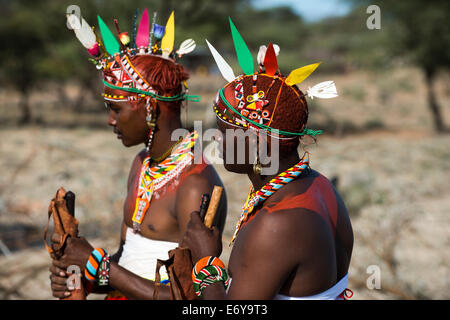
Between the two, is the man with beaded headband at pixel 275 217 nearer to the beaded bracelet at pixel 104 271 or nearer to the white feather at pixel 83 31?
the beaded bracelet at pixel 104 271

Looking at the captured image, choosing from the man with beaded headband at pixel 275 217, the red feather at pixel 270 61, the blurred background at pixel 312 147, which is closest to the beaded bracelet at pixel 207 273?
the man with beaded headband at pixel 275 217

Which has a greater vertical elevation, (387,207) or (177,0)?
(177,0)

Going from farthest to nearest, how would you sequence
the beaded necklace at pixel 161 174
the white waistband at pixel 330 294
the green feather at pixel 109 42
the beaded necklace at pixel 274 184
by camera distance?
the green feather at pixel 109 42, the beaded necklace at pixel 161 174, the beaded necklace at pixel 274 184, the white waistband at pixel 330 294

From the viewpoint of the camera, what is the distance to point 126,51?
263 centimetres

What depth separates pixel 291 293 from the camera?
160 centimetres

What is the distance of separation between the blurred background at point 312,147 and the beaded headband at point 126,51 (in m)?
1.87

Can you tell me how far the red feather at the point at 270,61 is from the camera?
1762 millimetres

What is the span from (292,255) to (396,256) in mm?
4144

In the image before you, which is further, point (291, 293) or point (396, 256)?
point (396, 256)

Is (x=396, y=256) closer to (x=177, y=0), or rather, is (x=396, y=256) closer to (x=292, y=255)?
(x=292, y=255)

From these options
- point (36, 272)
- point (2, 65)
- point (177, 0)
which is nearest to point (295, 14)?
point (177, 0)

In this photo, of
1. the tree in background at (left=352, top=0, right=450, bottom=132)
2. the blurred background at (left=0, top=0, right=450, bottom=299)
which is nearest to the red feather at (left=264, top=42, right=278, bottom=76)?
the blurred background at (left=0, top=0, right=450, bottom=299)

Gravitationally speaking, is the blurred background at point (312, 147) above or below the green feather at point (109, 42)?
below

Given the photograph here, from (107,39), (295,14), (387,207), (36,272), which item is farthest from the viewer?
(295,14)
